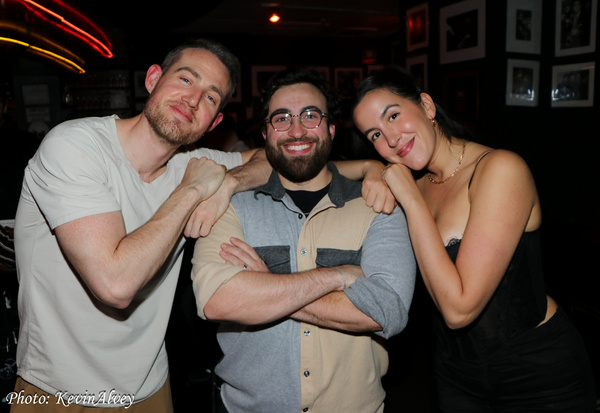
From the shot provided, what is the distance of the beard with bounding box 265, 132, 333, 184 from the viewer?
204cm

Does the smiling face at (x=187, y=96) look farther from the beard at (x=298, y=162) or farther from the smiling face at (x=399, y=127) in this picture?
the smiling face at (x=399, y=127)

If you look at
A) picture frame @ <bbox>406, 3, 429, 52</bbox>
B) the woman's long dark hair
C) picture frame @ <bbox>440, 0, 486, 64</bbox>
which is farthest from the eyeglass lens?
picture frame @ <bbox>406, 3, 429, 52</bbox>

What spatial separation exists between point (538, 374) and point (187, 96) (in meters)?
1.80

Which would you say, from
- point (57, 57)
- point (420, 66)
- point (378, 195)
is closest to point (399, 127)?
point (378, 195)

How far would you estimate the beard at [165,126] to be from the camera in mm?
1828

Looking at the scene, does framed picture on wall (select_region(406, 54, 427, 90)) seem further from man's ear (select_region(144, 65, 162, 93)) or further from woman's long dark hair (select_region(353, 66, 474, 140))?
man's ear (select_region(144, 65, 162, 93))

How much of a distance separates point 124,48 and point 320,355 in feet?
26.0

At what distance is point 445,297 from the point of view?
65.4 inches

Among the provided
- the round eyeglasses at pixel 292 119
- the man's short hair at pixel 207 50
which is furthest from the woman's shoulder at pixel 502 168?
the man's short hair at pixel 207 50

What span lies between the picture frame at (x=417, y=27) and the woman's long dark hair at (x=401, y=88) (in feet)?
8.63

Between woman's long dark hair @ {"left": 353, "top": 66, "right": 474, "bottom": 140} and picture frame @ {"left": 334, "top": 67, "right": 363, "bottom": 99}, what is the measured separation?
331 inches

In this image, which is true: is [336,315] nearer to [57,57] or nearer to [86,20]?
[86,20]

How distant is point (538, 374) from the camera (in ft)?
5.82

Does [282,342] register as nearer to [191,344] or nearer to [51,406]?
[51,406]
